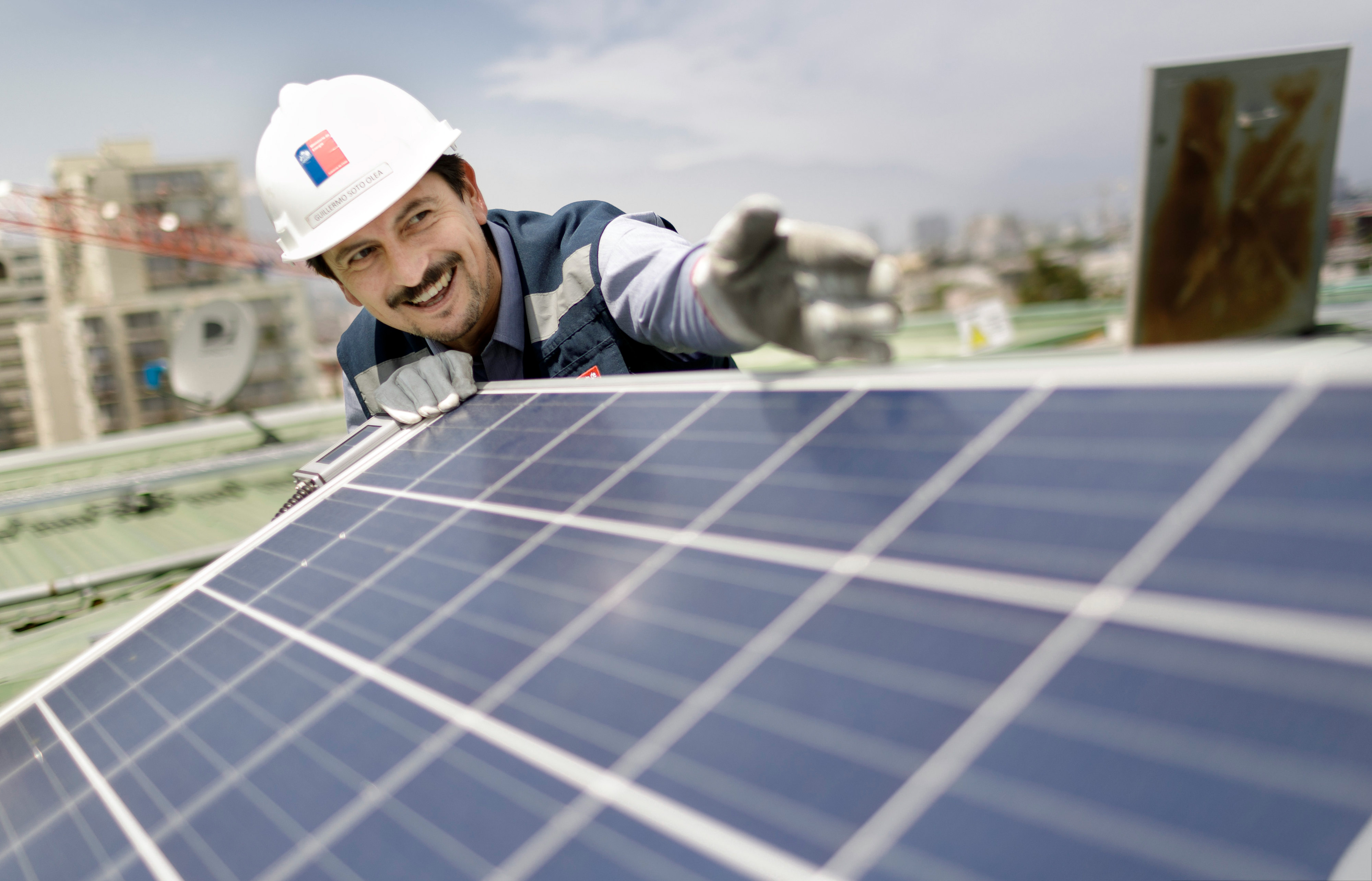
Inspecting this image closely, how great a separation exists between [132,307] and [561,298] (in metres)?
105

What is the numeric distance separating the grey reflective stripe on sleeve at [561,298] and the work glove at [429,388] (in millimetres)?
521

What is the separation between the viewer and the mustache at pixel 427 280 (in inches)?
136

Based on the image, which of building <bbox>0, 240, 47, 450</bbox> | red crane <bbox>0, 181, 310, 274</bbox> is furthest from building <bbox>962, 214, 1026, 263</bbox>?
building <bbox>0, 240, 47, 450</bbox>

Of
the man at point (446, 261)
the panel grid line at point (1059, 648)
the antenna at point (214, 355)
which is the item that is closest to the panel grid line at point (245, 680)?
the man at point (446, 261)

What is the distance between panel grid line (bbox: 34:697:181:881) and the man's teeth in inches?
76.7

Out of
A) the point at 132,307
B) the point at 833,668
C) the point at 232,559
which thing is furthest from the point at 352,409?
the point at 132,307

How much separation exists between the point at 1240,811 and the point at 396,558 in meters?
1.94

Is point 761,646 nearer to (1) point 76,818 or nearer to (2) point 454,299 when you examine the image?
(1) point 76,818

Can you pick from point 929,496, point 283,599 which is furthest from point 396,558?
point 929,496

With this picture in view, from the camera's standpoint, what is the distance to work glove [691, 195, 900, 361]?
5.66 ft

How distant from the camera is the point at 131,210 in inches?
3452

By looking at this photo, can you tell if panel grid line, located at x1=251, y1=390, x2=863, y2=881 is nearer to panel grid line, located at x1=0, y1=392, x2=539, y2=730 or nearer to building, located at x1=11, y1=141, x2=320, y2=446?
panel grid line, located at x1=0, y1=392, x2=539, y2=730

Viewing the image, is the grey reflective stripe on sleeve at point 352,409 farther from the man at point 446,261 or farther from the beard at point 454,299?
the beard at point 454,299

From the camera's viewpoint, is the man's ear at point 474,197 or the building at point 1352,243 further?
the building at point 1352,243
